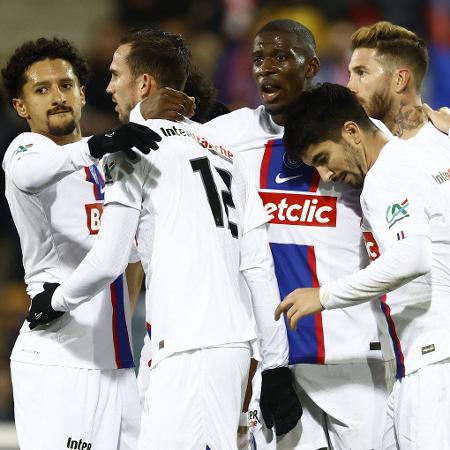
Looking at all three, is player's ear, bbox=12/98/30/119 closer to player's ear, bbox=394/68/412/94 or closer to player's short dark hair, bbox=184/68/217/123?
player's short dark hair, bbox=184/68/217/123

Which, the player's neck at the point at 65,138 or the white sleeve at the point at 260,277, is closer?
the white sleeve at the point at 260,277

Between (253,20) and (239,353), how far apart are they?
6460 mm

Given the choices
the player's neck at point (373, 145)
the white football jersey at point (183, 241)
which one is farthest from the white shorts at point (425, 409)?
the player's neck at point (373, 145)

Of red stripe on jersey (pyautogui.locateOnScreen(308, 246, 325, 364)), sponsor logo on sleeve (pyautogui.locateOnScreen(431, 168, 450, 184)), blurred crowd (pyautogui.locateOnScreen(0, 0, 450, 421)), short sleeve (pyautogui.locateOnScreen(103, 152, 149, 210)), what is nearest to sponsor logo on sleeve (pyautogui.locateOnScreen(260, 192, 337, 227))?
red stripe on jersey (pyautogui.locateOnScreen(308, 246, 325, 364))

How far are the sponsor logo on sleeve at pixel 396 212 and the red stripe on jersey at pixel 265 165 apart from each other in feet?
3.08

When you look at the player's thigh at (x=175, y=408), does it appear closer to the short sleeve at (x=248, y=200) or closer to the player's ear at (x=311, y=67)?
the short sleeve at (x=248, y=200)

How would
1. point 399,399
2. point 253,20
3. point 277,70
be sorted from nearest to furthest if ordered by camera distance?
point 399,399
point 277,70
point 253,20

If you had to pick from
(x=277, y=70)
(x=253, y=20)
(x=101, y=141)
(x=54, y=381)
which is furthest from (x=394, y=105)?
(x=253, y=20)

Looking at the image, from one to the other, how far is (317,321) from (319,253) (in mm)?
301

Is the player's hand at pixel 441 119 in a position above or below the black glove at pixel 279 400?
above

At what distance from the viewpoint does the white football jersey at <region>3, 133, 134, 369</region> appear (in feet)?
14.2

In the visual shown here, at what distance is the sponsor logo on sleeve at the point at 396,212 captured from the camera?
3.65 meters

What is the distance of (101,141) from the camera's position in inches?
148

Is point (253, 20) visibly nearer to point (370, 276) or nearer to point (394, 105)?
point (394, 105)
